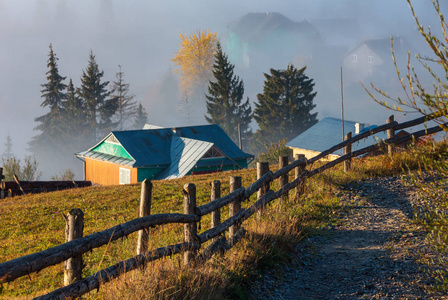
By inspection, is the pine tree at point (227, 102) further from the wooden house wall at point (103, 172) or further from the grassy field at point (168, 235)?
the grassy field at point (168, 235)

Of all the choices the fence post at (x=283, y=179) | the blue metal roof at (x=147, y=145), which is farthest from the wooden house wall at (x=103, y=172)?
the fence post at (x=283, y=179)

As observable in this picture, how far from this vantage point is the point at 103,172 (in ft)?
141

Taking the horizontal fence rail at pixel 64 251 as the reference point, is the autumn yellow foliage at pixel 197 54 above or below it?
above

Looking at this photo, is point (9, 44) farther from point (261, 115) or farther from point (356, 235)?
point (356, 235)

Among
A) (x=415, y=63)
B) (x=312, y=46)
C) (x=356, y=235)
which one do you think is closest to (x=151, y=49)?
(x=312, y=46)

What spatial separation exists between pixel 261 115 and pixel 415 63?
10334cm

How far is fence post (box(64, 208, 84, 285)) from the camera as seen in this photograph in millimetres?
4809

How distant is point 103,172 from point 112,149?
117 inches

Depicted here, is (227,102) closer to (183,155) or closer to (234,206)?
(183,155)

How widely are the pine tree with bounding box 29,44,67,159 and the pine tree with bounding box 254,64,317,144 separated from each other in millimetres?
35064

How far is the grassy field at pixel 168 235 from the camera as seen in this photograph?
523 cm

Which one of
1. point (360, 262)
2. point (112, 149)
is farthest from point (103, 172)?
point (360, 262)

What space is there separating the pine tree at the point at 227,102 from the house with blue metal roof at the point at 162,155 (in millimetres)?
31549

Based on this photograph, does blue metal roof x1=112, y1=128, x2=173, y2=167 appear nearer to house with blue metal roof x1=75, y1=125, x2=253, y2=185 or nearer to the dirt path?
house with blue metal roof x1=75, y1=125, x2=253, y2=185
